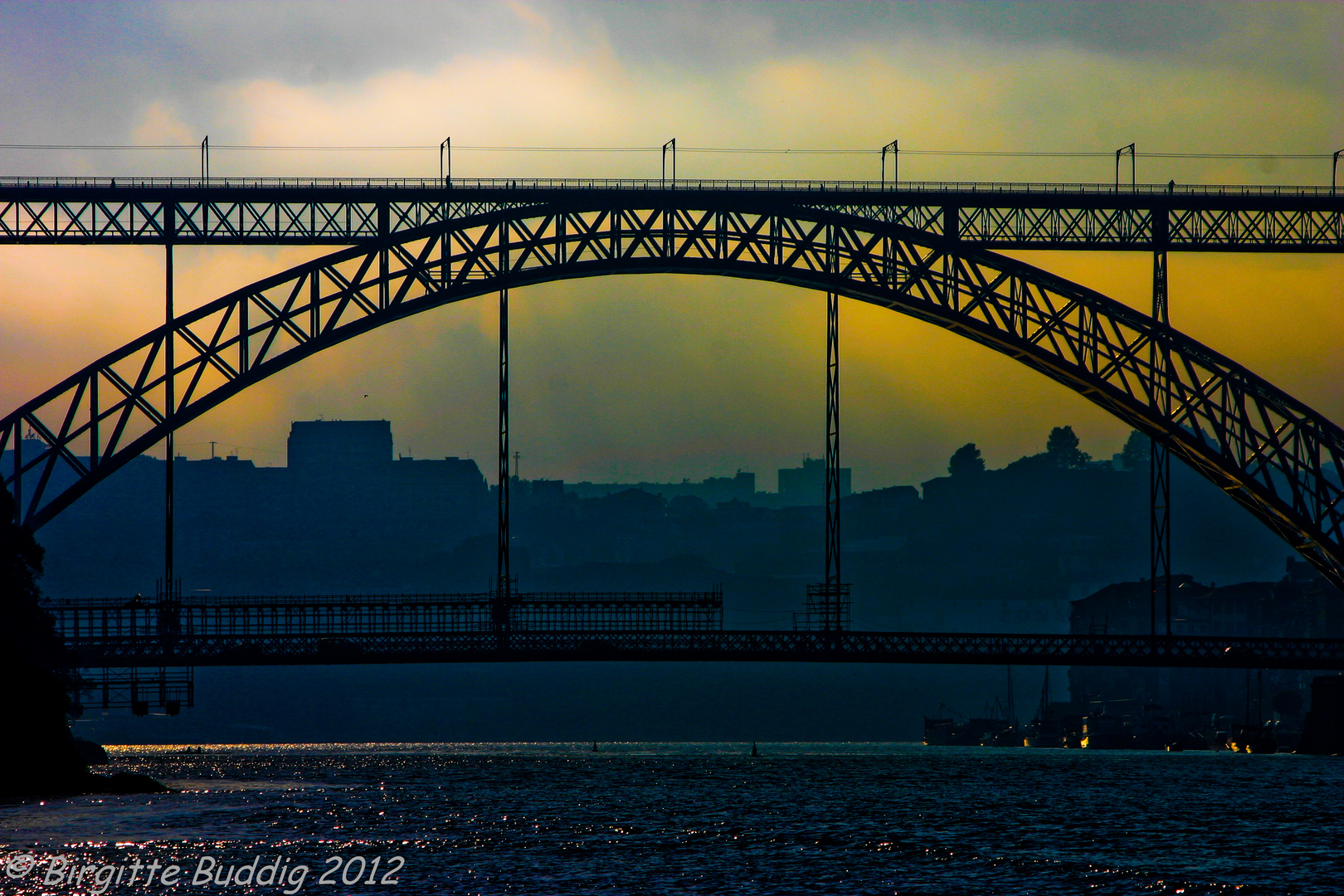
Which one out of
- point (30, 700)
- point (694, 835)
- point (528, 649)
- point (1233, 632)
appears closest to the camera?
point (694, 835)

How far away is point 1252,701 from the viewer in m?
149

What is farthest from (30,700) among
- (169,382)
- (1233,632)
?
(1233,632)

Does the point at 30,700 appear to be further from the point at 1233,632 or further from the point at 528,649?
the point at 1233,632

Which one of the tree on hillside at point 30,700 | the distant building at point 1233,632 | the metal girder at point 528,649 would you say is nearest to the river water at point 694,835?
the tree on hillside at point 30,700

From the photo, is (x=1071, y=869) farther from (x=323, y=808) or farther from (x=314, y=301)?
(x=314, y=301)

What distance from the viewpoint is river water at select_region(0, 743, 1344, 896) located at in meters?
40.2

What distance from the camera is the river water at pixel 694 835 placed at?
4019 centimetres

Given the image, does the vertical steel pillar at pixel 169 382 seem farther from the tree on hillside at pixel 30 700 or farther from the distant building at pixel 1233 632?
the distant building at pixel 1233 632

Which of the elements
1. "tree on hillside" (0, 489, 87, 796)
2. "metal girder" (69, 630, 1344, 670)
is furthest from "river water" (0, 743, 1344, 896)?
"metal girder" (69, 630, 1344, 670)

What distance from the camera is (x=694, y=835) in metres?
50.2

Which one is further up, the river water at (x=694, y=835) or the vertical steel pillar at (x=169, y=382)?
the vertical steel pillar at (x=169, y=382)

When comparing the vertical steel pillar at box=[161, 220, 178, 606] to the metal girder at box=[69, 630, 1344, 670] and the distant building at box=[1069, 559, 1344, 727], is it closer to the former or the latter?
the metal girder at box=[69, 630, 1344, 670]

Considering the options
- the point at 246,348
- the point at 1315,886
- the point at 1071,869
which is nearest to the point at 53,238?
the point at 246,348

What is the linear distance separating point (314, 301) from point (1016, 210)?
30.8 m
